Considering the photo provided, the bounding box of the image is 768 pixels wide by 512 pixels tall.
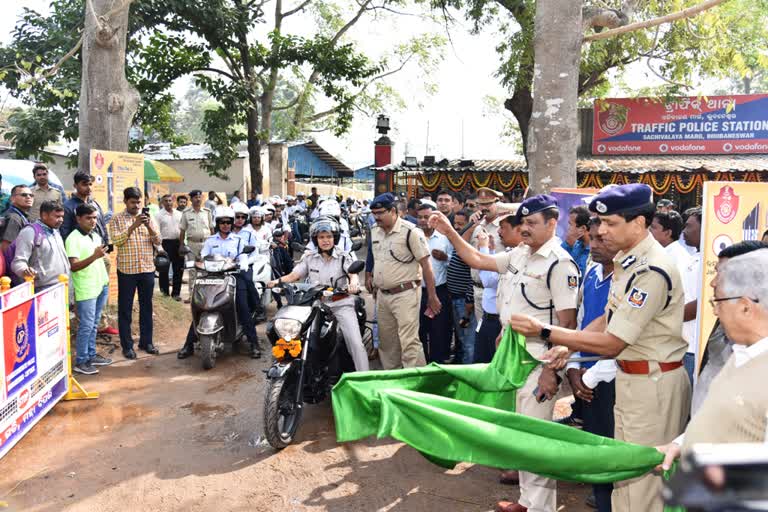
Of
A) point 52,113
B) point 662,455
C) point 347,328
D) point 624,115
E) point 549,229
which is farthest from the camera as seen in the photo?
point 624,115

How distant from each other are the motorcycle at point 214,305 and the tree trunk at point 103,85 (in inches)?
123

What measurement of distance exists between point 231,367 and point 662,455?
5.57 metres

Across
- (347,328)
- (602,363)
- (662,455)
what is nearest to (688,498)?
(662,455)

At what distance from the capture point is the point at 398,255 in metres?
5.80

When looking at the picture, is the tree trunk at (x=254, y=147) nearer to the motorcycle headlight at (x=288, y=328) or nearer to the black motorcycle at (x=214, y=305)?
the black motorcycle at (x=214, y=305)

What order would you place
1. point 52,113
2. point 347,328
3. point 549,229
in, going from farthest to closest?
1. point 52,113
2. point 347,328
3. point 549,229

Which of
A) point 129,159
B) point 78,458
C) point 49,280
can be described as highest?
point 129,159

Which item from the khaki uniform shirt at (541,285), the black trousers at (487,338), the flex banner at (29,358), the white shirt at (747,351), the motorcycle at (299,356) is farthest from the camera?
the black trousers at (487,338)

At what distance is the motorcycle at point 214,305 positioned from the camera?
6.86 m

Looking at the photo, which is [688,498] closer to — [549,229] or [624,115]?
[549,229]

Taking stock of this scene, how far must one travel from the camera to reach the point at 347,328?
5.57 meters

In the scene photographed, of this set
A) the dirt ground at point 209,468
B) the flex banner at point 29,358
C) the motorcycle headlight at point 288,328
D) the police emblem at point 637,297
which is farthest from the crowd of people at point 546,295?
the motorcycle headlight at point 288,328

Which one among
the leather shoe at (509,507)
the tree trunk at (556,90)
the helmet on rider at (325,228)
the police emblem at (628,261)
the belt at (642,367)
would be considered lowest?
the leather shoe at (509,507)

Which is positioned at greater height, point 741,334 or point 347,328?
point 741,334
